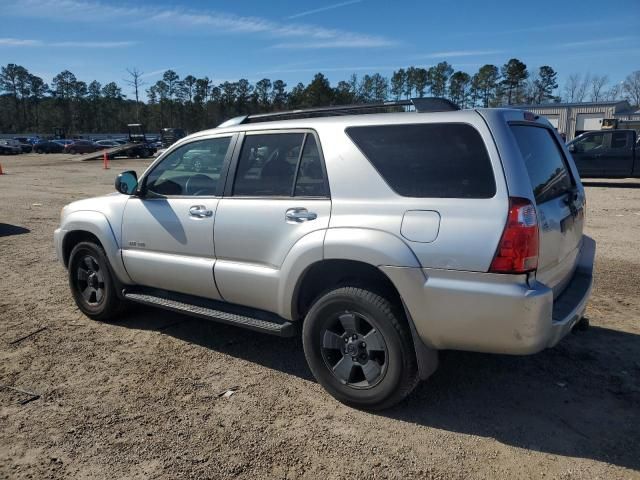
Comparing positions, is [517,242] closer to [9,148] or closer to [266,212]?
[266,212]

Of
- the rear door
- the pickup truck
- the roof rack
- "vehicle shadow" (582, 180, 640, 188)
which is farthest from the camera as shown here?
"vehicle shadow" (582, 180, 640, 188)

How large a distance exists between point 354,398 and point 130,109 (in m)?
135

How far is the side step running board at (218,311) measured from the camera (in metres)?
3.68

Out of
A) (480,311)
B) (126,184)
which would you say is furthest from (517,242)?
(126,184)

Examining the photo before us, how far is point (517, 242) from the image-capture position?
2811 millimetres

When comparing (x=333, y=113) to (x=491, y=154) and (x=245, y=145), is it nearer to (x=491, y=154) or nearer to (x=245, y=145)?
(x=245, y=145)

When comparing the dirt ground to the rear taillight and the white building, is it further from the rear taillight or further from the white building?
the white building

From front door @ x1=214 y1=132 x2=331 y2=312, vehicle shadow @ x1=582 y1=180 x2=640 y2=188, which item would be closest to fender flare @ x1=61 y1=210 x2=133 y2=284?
front door @ x1=214 y1=132 x2=331 y2=312

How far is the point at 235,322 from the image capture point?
3.82m

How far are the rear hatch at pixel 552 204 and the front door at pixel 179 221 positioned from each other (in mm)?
2239

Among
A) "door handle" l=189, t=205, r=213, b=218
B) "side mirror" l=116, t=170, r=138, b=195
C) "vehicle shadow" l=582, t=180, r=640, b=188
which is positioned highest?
"side mirror" l=116, t=170, r=138, b=195

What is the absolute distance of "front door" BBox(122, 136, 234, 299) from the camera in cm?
410

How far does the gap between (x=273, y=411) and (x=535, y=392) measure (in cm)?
180

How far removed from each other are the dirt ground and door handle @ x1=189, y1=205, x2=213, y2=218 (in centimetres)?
117
